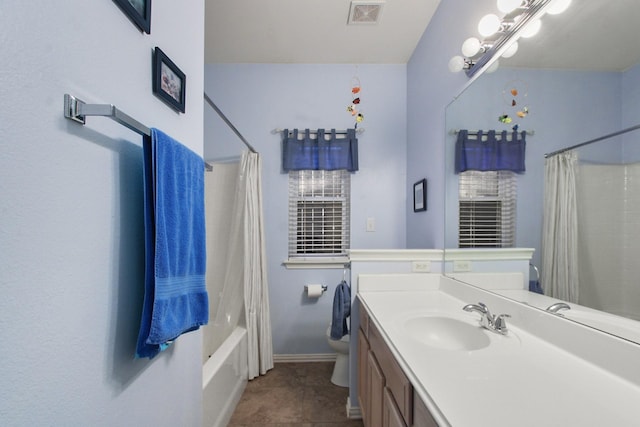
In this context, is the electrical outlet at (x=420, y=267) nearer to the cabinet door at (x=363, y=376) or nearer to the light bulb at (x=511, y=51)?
the cabinet door at (x=363, y=376)

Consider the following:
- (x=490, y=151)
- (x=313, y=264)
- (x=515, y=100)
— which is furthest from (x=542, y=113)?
(x=313, y=264)

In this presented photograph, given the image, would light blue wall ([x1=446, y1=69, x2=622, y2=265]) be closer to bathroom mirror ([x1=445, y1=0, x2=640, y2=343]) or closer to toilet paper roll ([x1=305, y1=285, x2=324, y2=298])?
bathroom mirror ([x1=445, y1=0, x2=640, y2=343])

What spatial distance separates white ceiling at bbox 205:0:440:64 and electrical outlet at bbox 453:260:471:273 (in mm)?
1809

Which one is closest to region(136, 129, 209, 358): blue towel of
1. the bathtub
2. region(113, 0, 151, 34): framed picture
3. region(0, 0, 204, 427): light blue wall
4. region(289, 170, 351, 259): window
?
region(0, 0, 204, 427): light blue wall

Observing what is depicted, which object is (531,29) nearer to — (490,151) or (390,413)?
(490,151)

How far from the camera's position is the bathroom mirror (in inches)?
27.9

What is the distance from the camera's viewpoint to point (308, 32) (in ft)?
6.78

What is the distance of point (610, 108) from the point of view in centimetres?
75

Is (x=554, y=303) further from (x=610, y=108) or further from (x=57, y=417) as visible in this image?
(x=57, y=417)

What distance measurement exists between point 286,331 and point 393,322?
5.07 feet

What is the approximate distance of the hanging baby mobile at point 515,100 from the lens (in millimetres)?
1025

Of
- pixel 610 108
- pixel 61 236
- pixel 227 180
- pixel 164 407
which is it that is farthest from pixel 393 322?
pixel 227 180

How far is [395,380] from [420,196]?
147 centimetres

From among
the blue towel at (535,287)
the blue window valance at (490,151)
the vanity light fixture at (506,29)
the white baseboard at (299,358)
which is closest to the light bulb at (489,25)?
the vanity light fixture at (506,29)
